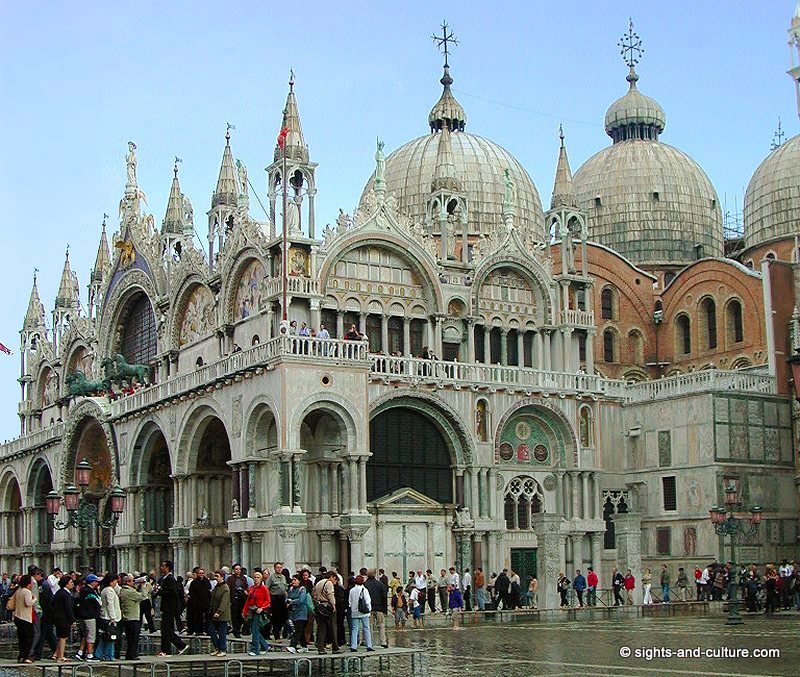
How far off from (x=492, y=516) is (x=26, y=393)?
32420 millimetres

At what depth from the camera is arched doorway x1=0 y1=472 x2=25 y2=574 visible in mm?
62750

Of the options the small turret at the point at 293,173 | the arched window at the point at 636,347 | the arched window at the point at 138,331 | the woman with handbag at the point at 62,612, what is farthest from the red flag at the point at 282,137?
the woman with handbag at the point at 62,612

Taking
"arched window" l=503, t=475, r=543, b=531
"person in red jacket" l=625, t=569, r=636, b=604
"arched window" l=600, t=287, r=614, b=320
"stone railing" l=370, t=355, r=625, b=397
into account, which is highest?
"arched window" l=600, t=287, r=614, b=320

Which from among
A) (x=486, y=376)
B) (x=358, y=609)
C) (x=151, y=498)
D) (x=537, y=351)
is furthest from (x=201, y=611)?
(x=537, y=351)

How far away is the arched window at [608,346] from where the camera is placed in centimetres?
5788

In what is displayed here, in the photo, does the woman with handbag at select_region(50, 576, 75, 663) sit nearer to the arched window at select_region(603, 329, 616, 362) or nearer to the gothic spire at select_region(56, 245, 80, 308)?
the arched window at select_region(603, 329, 616, 362)

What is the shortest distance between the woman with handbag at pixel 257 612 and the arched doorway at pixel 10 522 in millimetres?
40548

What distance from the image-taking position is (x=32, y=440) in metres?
60.2

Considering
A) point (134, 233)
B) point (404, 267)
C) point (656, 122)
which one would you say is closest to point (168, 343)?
point (134, 233)

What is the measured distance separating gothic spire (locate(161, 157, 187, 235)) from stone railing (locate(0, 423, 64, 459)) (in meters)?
9.14

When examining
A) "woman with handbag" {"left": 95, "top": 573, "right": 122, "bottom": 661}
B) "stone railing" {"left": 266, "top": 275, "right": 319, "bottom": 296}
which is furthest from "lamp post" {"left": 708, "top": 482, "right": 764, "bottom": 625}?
"woman with handbag" {"left": 95, "top": 573, "right": 122, "bottom": 661}

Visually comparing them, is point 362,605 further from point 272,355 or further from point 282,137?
point 282,137

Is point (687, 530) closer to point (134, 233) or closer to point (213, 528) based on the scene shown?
point (213, 528)

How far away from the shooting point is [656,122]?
2739 inches
